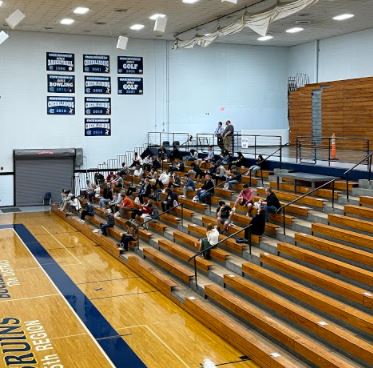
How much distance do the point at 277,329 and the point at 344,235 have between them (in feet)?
9.33

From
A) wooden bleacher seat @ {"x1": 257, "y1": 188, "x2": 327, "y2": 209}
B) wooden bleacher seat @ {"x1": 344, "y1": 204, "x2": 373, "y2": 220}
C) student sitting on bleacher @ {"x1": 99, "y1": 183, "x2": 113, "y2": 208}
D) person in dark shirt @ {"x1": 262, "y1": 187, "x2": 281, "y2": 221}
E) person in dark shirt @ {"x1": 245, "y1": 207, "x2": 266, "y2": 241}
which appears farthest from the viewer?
student sitting on bleacher @ {"x1": 99, "y1": 183, "x2": 113, "y2": 208}

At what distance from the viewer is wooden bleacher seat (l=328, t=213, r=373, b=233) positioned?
420 inches

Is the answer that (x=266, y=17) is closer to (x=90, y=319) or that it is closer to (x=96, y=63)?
(x=90, y=319)

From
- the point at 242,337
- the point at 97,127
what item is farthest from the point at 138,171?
the point at 242,337

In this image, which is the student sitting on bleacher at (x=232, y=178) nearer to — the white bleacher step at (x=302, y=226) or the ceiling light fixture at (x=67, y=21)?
the white bleacher step at (x=302, y=226)

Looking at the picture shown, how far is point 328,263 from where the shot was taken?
381 inches

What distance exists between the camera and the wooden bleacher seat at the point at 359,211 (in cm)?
1127

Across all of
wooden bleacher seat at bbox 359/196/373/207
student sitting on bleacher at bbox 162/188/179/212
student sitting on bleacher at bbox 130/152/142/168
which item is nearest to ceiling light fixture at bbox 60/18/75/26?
student sitting on bleacher at bbox 130/152/142/168

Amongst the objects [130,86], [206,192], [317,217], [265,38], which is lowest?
[317,217]

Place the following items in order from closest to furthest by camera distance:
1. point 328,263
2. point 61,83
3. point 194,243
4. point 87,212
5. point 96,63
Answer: point 328,263
point 194,243
point 87,212
point 61,83
point 96,63

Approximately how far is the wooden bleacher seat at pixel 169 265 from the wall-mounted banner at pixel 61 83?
37.3 feet

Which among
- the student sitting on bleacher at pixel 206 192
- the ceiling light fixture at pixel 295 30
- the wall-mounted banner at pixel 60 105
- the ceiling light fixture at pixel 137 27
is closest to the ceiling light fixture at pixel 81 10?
the ceiling light fixture at pixel 137 27

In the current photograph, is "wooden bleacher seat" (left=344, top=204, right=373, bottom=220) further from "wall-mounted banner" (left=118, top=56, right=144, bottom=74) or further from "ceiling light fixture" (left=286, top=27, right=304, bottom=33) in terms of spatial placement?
"wall-mounted banner" (left=118, top=56, right=144, bottom=74)

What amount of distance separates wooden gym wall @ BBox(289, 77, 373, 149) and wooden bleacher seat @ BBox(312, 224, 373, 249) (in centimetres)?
933
